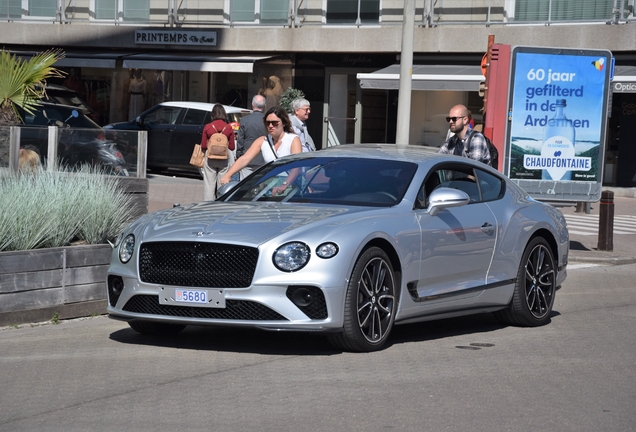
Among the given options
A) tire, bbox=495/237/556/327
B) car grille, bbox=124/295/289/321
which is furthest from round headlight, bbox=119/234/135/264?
tire, bbox=495/237/556/327

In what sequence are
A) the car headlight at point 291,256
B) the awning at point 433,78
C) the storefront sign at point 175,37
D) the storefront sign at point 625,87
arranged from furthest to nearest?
the storefront sign at point 175,37, the awning at point 433,78, the storefront sign at point 625,87, the car headlight at point 291,256

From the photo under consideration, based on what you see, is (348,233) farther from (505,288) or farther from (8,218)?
(8,218)

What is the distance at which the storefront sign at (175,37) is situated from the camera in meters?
33.0

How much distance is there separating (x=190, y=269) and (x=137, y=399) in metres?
1.37

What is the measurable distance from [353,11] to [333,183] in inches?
956

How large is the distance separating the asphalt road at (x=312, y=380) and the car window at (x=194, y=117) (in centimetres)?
1661

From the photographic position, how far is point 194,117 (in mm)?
25328

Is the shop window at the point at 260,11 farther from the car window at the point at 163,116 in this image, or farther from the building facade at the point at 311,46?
the car window at the point at 163,116

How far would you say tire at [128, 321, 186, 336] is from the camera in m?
7.94

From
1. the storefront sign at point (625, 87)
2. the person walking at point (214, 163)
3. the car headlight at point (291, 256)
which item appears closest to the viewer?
the car headlight at point (291, 256)

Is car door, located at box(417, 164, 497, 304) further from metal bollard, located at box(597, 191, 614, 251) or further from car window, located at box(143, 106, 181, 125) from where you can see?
car window, located at box(143, 106, 181, 125)

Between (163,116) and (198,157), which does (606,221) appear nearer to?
(198,157)

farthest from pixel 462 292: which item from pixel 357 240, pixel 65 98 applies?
pixel 65 98

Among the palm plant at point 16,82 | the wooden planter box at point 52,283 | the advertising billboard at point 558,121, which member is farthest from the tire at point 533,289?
the advertising billboard at point 558,121
